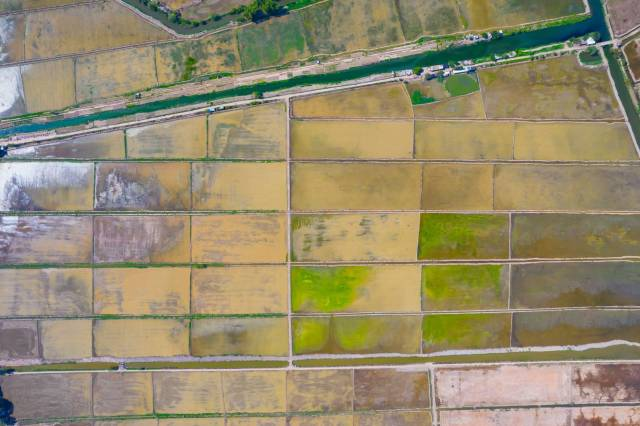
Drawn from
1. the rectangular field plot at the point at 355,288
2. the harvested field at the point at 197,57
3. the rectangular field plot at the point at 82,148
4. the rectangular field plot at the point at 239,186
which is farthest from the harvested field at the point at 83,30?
the rectangular field plot at the point at 355,288

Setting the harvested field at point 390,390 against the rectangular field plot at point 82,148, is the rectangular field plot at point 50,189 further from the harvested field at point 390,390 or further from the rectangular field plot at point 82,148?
the harvested field at point 390,390

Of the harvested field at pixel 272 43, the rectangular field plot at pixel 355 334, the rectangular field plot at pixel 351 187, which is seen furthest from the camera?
the harvested field at pixel 272 43

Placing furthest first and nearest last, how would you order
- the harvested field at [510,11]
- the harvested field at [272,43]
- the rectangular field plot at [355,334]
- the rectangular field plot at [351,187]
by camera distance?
1. the harvested field at [272,43]
2. the harvested field at [510,11]
3. the rectangular field plot at [355,334]
4. the rectangular field plot at [351,187]

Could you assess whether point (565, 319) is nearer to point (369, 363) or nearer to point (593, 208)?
point (593, 208)

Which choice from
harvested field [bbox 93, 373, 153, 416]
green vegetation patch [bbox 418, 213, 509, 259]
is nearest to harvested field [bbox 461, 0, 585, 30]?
green vegetation patch [bbox 418, 213, 509, 259]

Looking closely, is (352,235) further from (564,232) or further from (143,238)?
(564,232)

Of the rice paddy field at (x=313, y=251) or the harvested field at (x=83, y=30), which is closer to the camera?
the rice paddy field at (x=313, y=251)

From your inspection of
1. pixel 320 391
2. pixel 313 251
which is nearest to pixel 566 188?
pixel 313 251

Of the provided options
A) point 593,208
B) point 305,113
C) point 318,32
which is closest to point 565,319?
point 593,208
